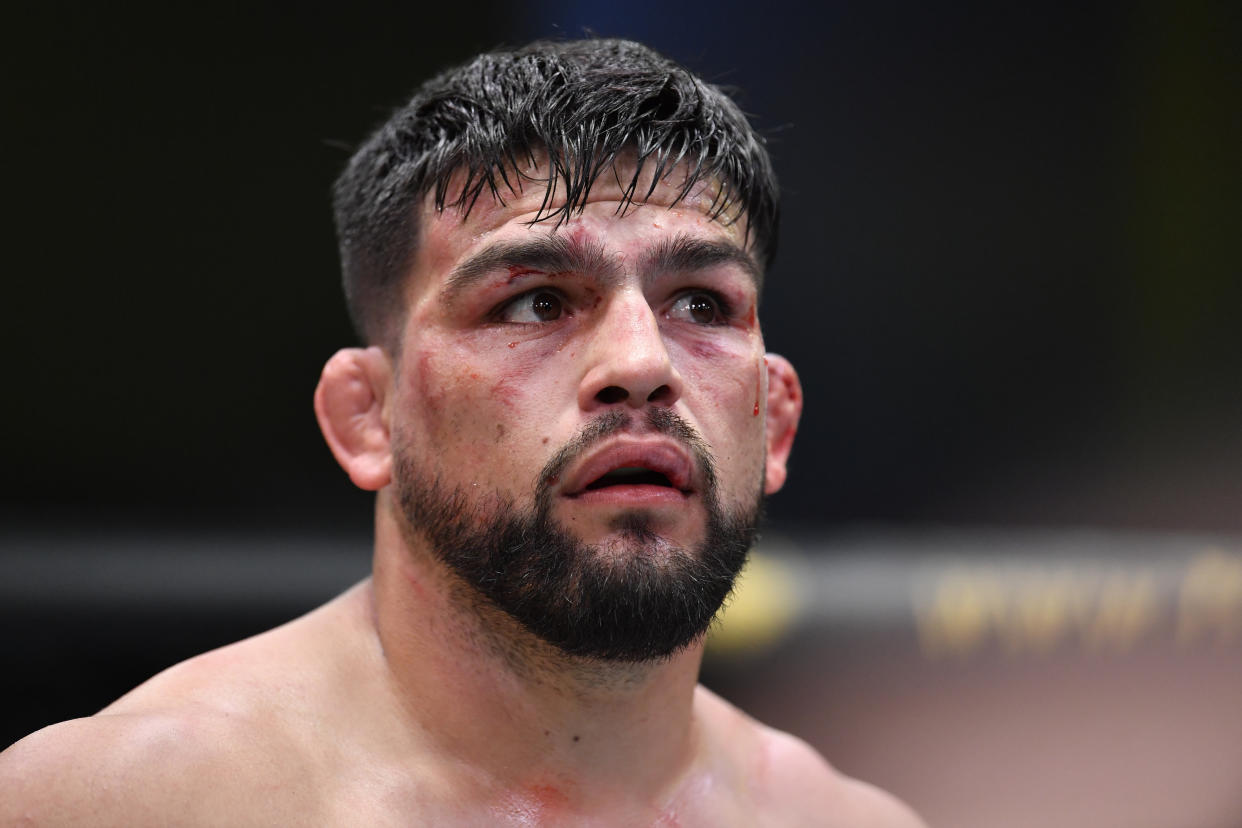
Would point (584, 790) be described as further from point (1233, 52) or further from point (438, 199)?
point (1233, 52)

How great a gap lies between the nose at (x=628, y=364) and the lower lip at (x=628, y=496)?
92 millimetres

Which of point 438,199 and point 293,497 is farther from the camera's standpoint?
point 293,497

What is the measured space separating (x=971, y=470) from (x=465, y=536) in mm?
2482

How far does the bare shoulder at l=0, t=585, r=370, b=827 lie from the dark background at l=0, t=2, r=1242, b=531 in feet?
5.10

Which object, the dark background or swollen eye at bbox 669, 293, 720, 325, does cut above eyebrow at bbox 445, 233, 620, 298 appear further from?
the dark background

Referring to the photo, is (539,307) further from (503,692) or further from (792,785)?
(792,785)

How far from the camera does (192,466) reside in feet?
9.47

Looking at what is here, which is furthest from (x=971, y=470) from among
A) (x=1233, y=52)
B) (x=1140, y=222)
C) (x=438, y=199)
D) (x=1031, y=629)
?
(x=438, y=199)

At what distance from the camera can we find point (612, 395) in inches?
52.9

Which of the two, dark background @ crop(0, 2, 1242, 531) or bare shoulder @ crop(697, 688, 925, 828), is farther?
dark background @ crop(0, 2, 1242, 531)

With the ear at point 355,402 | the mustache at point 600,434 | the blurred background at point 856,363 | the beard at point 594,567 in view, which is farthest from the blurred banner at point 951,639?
the mustache at point 600,434

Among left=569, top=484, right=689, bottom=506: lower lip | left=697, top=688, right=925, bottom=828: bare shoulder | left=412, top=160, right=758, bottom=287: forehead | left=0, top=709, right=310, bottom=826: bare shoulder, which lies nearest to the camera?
left=0, top=709, right=310, bottom=826: bare shoulder

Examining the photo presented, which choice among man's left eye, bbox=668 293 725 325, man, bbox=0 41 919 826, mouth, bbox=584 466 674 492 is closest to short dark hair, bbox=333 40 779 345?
man, bbox=0 41 919 826

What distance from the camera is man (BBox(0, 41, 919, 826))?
4.32 feet
